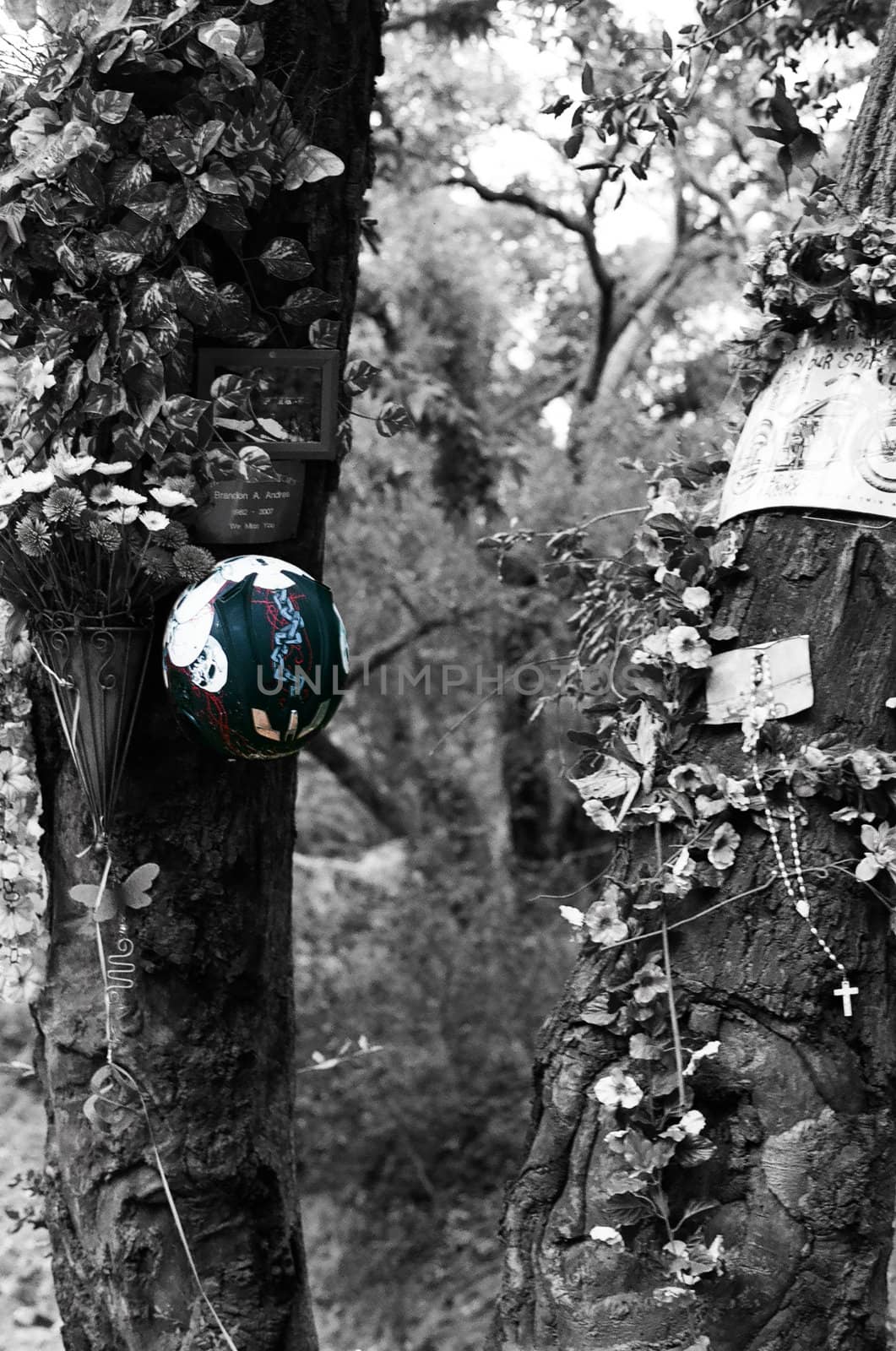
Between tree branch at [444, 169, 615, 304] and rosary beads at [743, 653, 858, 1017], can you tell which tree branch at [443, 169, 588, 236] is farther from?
rosary beads at [743, 653, 858, 1017]

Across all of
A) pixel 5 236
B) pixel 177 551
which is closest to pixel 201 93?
pixel 5 236

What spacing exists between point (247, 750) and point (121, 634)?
0.24 meters

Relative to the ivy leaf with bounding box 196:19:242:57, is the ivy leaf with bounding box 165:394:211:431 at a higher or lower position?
lower

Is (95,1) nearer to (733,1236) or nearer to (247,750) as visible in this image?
(247,750)

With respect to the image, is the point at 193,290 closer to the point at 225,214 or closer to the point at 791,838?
the point at 225,214

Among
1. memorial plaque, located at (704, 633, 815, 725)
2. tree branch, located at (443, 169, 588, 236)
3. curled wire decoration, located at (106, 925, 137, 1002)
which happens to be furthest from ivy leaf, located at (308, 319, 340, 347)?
tree branch, located at (443, 169, 588, 236)

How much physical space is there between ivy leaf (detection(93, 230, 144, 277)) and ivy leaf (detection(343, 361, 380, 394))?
0.36 metres

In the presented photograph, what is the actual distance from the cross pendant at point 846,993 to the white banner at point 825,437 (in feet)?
1.92

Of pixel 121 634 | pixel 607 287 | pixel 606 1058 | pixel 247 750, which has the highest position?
pixel 607 287

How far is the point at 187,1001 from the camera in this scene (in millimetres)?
1837

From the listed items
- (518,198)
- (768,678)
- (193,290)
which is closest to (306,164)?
(193,290)

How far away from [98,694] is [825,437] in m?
1.00

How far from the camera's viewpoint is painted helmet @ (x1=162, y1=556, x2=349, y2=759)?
159 centimetres

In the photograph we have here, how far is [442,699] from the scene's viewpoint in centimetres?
647
